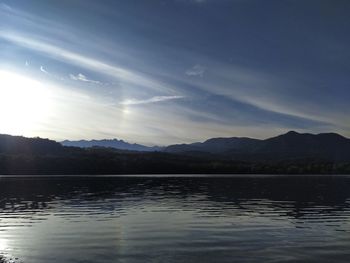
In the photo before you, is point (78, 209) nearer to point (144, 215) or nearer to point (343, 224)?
point (144, 215)

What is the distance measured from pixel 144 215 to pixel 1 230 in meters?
22.9

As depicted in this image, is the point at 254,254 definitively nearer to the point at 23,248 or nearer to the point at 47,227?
the point at 23,248

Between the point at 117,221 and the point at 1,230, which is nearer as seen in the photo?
the point at 1,230

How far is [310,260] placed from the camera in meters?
38.7

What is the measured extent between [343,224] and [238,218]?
14065mm

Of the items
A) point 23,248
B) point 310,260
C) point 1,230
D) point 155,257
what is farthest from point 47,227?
point 310,260

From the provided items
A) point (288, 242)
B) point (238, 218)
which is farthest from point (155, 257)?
point (238, 218)

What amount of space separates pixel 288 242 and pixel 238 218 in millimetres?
21342

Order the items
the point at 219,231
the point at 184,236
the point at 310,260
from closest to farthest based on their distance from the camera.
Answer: the point at 310,260, the point at 184,236, the point at 219,231

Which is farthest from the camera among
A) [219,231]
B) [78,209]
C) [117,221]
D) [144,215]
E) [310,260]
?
[78,209]

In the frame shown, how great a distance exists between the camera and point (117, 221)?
6638 cm

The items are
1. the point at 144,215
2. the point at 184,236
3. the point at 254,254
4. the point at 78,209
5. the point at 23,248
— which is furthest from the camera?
the point at 78,209

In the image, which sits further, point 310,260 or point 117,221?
point 117,221

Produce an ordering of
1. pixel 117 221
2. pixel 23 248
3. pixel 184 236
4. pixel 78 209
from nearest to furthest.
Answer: pixel 23 248 → pixel 184 236 → pixel 117 221 → pixel 78 209
